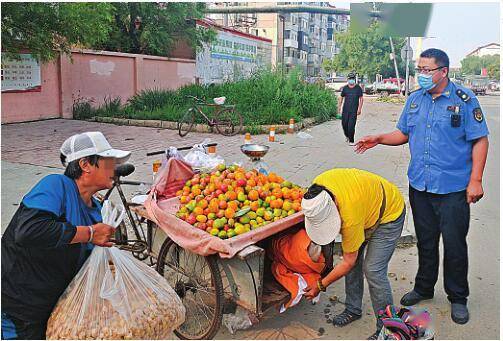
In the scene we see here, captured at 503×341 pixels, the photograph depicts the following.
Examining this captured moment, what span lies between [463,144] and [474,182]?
0.93 ft

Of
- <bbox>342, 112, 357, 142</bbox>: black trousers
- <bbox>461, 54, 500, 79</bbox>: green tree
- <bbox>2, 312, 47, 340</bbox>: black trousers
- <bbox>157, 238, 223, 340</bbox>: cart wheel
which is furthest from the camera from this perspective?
<bbox>461, 54, 500, 79</bbox>: green tree

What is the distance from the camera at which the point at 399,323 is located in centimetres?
260

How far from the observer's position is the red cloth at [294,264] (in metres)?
2.99

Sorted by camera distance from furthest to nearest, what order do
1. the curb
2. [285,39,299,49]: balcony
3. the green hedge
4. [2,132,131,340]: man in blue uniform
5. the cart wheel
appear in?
1. [285,39,299,49]: balcony
2. the green hedge
3. the curb
4. the cart wheel
5. [2,132,131,340]: man in blue uniform

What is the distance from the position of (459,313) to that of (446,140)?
1.27 metres

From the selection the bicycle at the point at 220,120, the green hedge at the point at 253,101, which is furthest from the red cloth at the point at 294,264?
the green hedge at the point at 253,101

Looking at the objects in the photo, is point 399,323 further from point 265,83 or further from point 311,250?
point 265,83

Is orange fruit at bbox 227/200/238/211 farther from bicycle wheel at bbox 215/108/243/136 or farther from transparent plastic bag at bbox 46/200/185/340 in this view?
bicycle wheel at bbox 215/108/243/136

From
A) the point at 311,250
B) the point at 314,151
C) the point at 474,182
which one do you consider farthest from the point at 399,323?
the point at 314,151

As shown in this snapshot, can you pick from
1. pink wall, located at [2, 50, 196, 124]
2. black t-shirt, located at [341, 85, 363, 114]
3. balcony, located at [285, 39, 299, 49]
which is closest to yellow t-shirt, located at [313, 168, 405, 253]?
black t-shirt, located at [341, 85, 363, 114]

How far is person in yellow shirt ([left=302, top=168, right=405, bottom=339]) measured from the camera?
2633mm

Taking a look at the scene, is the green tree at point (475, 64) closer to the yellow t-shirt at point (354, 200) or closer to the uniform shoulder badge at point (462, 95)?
the uniform shoulder badge at point (462, 95)

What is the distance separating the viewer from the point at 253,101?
15125 millimetres

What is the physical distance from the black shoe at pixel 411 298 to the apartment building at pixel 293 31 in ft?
92.8
